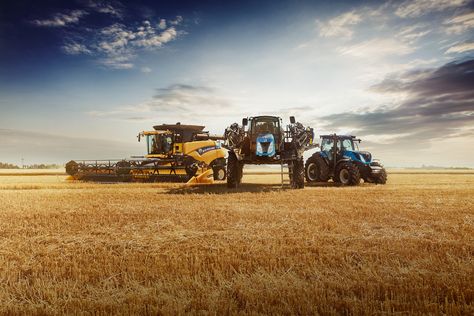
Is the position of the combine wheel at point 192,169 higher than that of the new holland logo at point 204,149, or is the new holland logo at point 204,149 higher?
the new holland logo at point 204,149

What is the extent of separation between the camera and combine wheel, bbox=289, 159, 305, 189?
18.2m

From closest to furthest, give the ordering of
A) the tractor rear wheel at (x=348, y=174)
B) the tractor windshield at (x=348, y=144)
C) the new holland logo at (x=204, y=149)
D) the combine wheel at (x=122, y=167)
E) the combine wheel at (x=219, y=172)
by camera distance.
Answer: the tractor rear wheel at (x=348, y=174) → the tractor windshield at (x=348, y=144) → the combine wheel at (x=122, y=167) → the new holland logo at (x=204, y=149) → the combine wheel at (x=219, y=172)

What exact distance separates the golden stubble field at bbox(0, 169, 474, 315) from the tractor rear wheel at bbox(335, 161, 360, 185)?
9.48m

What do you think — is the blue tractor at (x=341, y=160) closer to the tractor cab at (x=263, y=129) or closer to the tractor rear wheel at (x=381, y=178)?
the tractor rear wheel at (x=381, y=178)

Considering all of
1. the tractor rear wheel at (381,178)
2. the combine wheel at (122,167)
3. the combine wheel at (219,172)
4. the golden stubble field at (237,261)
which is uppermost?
the combine wheel at (122,167)

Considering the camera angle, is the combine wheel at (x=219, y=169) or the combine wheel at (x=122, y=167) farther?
the combine wheel at (x=219, y=169)

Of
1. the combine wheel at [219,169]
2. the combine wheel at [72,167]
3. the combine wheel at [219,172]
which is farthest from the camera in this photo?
the combine wheel at [219,172]

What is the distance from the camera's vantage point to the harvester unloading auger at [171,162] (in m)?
21.9

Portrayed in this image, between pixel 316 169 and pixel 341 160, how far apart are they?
1.75m

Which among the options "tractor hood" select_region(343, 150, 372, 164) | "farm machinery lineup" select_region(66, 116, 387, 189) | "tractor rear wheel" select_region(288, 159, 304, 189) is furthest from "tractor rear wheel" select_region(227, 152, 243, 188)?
"tractor hood" select_region(343, 150, 372, 164)

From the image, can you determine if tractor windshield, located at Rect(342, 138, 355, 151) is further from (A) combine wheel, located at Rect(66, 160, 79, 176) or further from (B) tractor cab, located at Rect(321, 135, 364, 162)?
(A) combine wheel, located at Rect(66, 160, 79, 176)

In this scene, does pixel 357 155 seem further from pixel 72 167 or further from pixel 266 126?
pixel 72 167

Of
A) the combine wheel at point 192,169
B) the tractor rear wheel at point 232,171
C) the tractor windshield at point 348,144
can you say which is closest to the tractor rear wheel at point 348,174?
the tractor windshield at point 348,144

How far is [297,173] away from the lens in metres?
18.3
